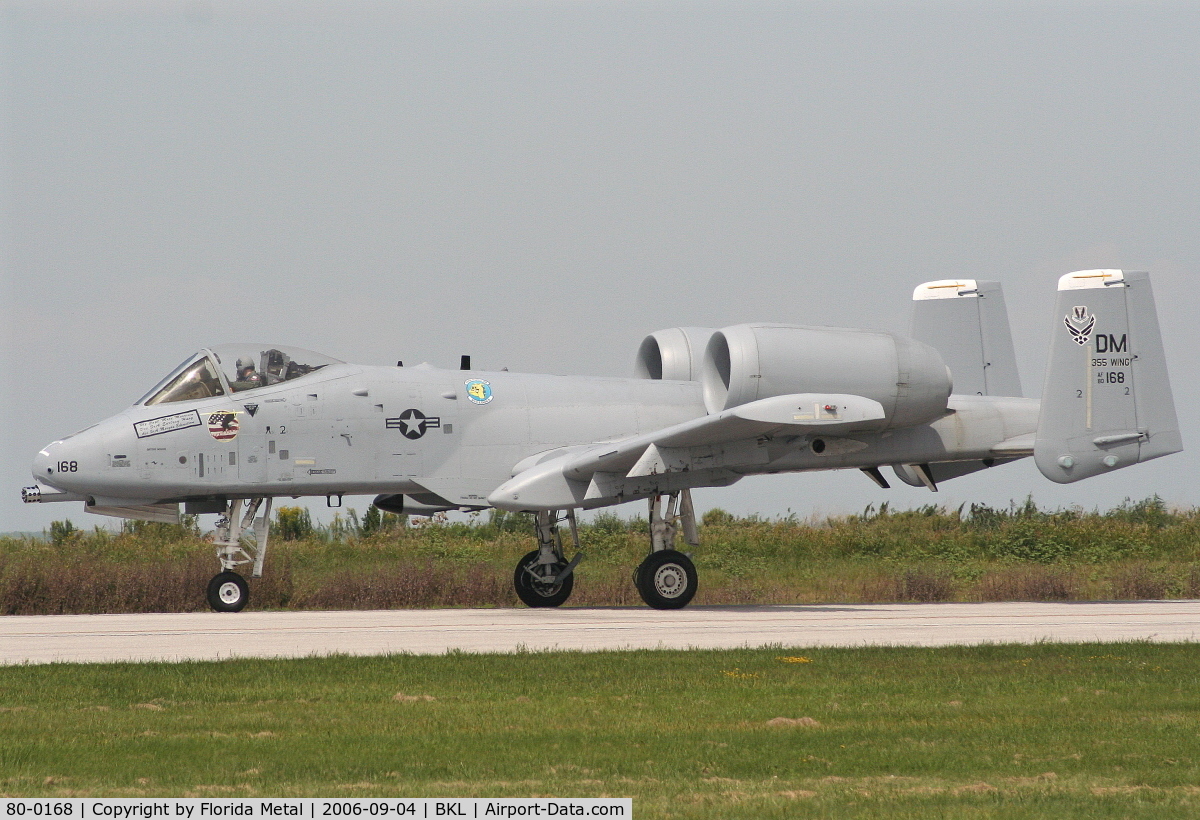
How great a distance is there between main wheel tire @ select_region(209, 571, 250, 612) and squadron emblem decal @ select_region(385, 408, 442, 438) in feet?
8.82

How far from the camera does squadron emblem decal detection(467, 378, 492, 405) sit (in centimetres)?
1731

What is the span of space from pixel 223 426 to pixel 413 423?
2330 mm

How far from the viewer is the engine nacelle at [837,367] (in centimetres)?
1631

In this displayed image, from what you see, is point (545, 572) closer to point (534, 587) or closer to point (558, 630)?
point (534, 587)

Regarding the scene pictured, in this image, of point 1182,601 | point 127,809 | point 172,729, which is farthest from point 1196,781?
point 1182,601

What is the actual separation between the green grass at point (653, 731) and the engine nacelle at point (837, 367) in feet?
19.9

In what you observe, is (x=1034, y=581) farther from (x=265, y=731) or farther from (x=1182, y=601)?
(x=265, y=731)

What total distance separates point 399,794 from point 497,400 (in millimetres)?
11619

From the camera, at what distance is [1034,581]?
67.4 feet

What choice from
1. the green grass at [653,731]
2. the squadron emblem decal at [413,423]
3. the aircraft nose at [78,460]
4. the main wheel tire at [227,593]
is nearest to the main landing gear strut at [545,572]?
the squadron emblem decal at [413,423]

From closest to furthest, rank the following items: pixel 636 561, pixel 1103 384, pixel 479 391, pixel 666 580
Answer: pixel 666 580 → pixel 479 391 → pixel 1103 384 → pixel 636 561

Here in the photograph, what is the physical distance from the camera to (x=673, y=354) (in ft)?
62.3
